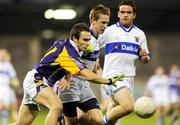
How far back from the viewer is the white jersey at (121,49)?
9062mm

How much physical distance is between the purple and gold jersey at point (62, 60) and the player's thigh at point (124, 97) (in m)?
1.09

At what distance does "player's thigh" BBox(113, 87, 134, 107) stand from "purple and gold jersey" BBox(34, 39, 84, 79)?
1.09 metres

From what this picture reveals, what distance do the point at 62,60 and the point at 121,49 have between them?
1.54 m

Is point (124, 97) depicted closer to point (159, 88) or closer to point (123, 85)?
point (123, 85)

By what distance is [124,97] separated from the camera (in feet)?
28.5

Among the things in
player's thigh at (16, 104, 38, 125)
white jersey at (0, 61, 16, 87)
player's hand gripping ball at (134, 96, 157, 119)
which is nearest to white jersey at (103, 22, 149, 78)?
player's hand gripping ball at (134, 96, 157, 119)

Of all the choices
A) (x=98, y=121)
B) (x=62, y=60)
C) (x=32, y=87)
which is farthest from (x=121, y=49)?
(x=32, y=87)

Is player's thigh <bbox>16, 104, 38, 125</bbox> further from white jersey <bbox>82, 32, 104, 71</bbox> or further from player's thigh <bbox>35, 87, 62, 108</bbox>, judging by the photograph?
white jersey <bbox>82, 32, 104, 71</bbox>

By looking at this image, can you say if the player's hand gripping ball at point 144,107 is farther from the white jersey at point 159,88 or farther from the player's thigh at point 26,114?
the white jersey at point 159,88

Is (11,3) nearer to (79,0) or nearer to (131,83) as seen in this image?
(79,0)

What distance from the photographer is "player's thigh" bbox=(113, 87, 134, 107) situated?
28.2 ft

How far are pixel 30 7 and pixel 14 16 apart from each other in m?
3.30

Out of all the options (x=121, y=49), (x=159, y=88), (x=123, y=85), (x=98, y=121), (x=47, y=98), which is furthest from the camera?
(x=159, y=88)

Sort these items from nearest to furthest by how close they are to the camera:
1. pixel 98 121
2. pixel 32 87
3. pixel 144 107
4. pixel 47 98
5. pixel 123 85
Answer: pixel 47 98
pixel 32 87
pixel 144 107
pixel 98 121
pixel 123 85
